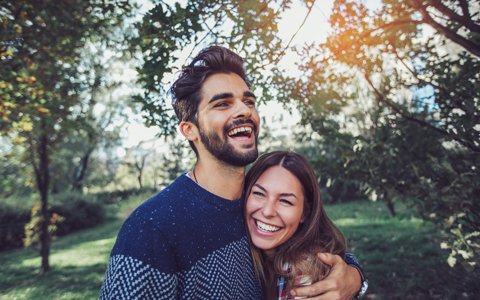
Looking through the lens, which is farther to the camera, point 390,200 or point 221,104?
point 390,200

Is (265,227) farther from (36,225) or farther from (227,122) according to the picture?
(36,225)

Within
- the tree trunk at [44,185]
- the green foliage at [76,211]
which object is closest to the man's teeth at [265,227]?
the tree trunk at [44,185]

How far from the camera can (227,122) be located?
2416mm

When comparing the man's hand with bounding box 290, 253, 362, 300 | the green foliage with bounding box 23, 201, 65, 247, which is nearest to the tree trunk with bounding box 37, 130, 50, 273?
the green foliage with bounding box 23, 201, 65, 247

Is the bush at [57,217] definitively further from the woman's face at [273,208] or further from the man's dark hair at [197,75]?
the woman's face at [273,208]

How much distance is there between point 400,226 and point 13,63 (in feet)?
35.1

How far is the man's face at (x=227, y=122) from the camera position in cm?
238

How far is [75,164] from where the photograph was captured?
34.2 m

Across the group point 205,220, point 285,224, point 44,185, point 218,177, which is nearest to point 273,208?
point 285,224

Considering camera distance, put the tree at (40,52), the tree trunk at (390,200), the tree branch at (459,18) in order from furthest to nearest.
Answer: the tree trunk at (390,200), the tree at (40,52), the tree branch at (459,18)

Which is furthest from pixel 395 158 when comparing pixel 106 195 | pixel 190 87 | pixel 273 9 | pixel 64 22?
pixel 106 195

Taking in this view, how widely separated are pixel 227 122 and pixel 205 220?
0.74 metres

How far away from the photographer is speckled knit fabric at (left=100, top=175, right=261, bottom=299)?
160 centimetres

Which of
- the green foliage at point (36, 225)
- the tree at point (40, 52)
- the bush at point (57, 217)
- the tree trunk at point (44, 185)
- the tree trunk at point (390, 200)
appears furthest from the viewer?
the bush at point (57, 217)
